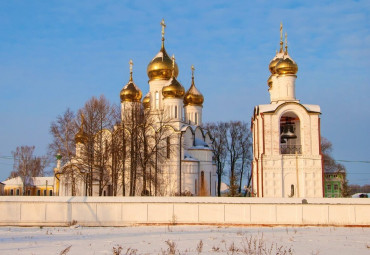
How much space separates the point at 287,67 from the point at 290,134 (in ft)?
13.7

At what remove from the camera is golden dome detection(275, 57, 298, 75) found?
88.3ft

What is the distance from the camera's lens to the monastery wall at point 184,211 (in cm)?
1780

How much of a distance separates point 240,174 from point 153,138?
53.7 feet

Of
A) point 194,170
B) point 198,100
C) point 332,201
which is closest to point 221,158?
point 198,100

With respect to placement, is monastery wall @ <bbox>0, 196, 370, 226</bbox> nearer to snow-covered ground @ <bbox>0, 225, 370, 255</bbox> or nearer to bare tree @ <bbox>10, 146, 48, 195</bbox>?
snow-covered ground @ <bbox>0, 225, 370, 255</bbox>

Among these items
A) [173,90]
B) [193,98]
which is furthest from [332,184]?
[173,90]

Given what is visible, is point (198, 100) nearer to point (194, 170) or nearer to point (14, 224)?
point (194, 170)

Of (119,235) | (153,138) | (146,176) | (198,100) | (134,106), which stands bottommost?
(119,235)

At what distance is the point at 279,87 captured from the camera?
2708 cm

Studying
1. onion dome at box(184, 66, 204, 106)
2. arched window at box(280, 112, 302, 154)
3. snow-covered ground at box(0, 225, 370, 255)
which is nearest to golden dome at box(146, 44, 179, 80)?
onion dome at box(184, 66, 204, 106)

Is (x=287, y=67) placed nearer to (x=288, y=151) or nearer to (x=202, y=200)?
(x=288, y=151)

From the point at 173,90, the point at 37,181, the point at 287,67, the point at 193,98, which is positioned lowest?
the point at 37,181

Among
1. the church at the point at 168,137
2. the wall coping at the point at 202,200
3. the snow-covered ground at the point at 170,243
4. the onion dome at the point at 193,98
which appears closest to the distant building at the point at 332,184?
the church at the point at 168,137

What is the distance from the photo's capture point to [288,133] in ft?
84.2
